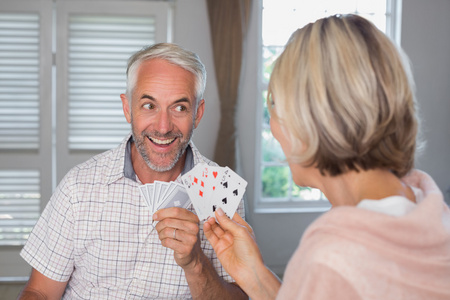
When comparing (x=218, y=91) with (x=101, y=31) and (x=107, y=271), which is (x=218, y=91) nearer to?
(x=101, y=31)

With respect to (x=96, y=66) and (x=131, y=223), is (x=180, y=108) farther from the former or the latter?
Result: (x=96, y=66)

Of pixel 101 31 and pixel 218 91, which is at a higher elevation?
pixel 101 31

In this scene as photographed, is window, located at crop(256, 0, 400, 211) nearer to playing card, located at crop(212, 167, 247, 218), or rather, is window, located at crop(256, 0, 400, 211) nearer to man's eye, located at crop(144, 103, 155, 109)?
man's eye, located at crop(144, 103, 155, 109)

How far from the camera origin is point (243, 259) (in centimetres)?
160

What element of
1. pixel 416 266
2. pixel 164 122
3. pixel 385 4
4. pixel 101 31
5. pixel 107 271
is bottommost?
pixel 107 271

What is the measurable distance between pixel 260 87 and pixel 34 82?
229 centimetres

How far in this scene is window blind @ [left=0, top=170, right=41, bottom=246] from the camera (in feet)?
15.3

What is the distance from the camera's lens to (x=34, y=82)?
15.3ft

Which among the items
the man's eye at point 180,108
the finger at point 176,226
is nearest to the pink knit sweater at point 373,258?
the finger at point 176,226

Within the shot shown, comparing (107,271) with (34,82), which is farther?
(34,82)

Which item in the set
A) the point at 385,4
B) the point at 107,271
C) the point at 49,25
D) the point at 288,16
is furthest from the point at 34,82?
the point at 385,4

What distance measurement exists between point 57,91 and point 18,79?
1.24 ft

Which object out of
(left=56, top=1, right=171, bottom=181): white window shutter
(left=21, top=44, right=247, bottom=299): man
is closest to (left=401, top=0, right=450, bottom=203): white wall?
(left=56, top=1, right=171, bottom=181): white window shutter

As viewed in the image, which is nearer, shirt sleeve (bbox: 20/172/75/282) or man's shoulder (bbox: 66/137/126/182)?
shirt sleeve (bbox: 20/172/75/282)
